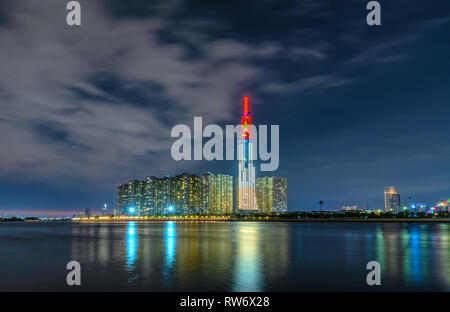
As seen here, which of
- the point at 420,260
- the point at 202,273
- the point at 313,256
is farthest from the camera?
the point at 313,256

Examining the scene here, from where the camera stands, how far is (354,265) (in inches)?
1391
